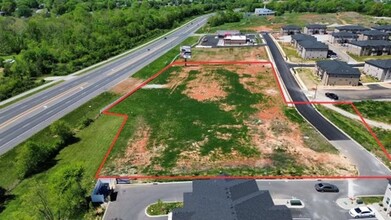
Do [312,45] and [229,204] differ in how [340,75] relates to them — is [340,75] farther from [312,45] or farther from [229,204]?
[229,204]

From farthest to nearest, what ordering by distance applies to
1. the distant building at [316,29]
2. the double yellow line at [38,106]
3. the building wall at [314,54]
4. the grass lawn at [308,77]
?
the distant building at [316,29]
the building wall at [314,54]
the grass lawn at [308,77]
the double yellow line at [38,106]

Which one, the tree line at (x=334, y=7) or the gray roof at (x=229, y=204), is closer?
the gray roof at (x=229, y=204)

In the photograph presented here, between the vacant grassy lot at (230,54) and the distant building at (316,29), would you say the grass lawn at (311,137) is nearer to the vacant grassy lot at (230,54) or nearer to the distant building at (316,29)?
the vacant grassy lot at (230,54)

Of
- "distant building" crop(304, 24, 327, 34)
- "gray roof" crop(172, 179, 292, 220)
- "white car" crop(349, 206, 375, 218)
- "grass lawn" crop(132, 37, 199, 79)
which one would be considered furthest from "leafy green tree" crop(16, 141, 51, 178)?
"distant building" crop(304, 24, 327, 34)

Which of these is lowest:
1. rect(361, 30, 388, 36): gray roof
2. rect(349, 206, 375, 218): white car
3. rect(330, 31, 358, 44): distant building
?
rect(349, 206, 375, 218): white car

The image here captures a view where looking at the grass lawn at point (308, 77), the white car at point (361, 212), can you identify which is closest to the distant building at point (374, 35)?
the grass lawn at point (308, 77)

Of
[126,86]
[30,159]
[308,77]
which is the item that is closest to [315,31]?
[308,77]

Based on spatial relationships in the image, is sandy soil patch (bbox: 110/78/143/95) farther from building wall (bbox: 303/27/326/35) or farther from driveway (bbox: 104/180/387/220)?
building wall (bbox: 303/27/326/35)
